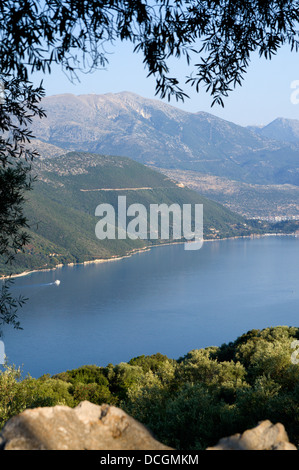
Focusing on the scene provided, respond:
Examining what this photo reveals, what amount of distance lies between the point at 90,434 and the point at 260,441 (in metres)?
0.95

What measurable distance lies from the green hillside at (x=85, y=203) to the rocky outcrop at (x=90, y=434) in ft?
267

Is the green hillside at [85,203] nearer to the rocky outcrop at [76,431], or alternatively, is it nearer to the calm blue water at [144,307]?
the calm blue water at [144,307]

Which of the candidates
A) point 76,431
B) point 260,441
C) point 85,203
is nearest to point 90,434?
point 76,431

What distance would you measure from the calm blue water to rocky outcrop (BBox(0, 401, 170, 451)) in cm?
4389

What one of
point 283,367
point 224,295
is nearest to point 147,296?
point 224,295

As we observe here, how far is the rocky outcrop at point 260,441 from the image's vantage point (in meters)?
2.56

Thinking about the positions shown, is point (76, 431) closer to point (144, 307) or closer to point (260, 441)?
point (260, 441)

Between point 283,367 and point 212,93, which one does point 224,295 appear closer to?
point 283,367

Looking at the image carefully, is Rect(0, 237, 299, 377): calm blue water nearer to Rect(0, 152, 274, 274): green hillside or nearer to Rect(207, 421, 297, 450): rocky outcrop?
Rect(0, 152, 274, 274): green hillside

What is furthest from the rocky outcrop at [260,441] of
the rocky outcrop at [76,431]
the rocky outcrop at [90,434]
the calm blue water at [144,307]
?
the calm blue water at [144,307]

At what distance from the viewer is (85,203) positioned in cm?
14350

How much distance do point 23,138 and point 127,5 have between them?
1.62 metres

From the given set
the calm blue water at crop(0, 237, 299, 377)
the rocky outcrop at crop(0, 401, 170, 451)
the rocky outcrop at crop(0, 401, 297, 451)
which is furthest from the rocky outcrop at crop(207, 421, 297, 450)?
the calm blue water at crop(0, 237, 299, 377)

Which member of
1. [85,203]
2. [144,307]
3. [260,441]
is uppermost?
[85,203]
